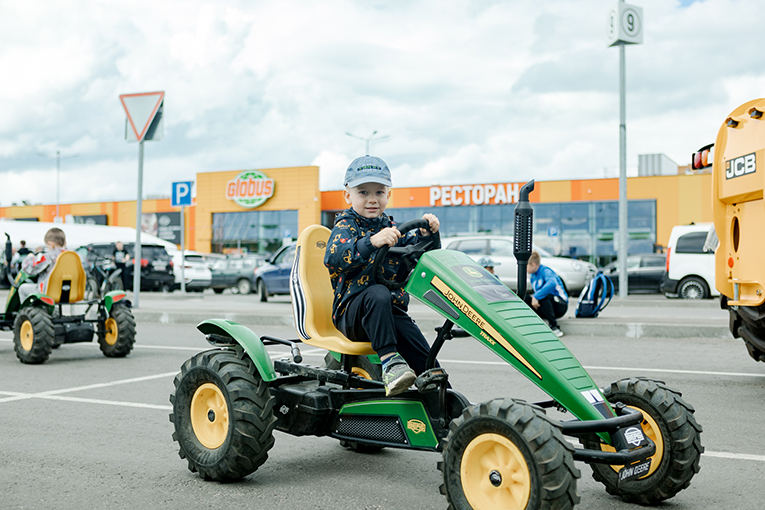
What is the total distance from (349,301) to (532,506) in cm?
152

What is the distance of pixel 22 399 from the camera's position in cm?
669

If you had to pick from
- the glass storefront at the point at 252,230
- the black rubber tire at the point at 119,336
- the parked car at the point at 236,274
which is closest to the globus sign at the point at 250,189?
the glass storefront at the point at 252,230

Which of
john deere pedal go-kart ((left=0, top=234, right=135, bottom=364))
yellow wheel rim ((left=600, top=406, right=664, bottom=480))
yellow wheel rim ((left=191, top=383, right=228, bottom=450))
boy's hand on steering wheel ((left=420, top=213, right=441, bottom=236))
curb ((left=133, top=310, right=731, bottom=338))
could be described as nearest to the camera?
yellow wheel rim ((left=600, top=406, right=664, bottom=480))

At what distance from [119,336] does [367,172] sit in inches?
260

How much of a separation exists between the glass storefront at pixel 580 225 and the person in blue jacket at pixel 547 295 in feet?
103

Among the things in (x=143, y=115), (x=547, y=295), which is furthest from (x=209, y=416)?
(x=143, y=115)

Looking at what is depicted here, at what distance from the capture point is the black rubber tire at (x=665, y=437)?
11.0 ft

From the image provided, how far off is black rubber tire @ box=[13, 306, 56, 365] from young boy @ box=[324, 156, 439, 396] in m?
6.12

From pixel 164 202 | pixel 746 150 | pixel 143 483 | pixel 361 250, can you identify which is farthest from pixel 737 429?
pixel 164 202

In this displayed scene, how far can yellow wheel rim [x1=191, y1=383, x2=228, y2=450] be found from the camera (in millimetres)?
4199

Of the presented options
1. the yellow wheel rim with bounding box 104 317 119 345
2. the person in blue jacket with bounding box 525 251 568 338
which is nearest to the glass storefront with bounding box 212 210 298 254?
the person in blue jacket with bounding box 525 251 568 338

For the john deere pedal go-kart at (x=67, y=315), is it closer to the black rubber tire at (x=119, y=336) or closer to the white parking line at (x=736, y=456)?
the black rubber tire at (x=119, y=336)

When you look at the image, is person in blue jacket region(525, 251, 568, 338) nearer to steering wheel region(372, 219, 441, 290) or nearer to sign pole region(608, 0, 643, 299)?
steering wheel region(372, 219, 441, 290)

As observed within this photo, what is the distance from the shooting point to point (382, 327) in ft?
12.3
